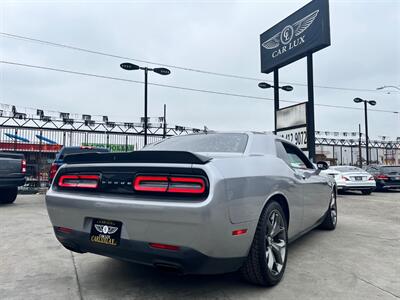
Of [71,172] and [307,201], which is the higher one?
[71,172]

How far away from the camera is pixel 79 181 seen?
2859 millimetres

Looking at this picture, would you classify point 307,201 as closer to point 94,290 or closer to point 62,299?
point 94,290

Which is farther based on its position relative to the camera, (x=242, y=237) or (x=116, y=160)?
(x=116, y=160)

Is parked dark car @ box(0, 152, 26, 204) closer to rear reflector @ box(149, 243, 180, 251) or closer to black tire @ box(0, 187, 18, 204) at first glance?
black tire @ box(0, 187, 18, 204)

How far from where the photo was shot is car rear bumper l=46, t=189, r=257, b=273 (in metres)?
2.20

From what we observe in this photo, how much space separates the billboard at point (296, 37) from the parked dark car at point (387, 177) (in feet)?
21.6

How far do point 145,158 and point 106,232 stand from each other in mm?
671

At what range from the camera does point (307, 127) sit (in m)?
12.4

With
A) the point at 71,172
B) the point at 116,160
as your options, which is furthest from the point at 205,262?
the point at 71,172

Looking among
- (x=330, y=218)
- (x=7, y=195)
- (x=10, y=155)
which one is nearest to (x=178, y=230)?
(x=330, y=218)

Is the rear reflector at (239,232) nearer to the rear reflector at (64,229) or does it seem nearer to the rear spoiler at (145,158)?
the rear spoiler at (145,158)

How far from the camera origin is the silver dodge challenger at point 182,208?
2238 millimetres

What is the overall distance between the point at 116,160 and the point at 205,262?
110 cm

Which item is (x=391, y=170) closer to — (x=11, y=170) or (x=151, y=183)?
(x=11, y=170)
